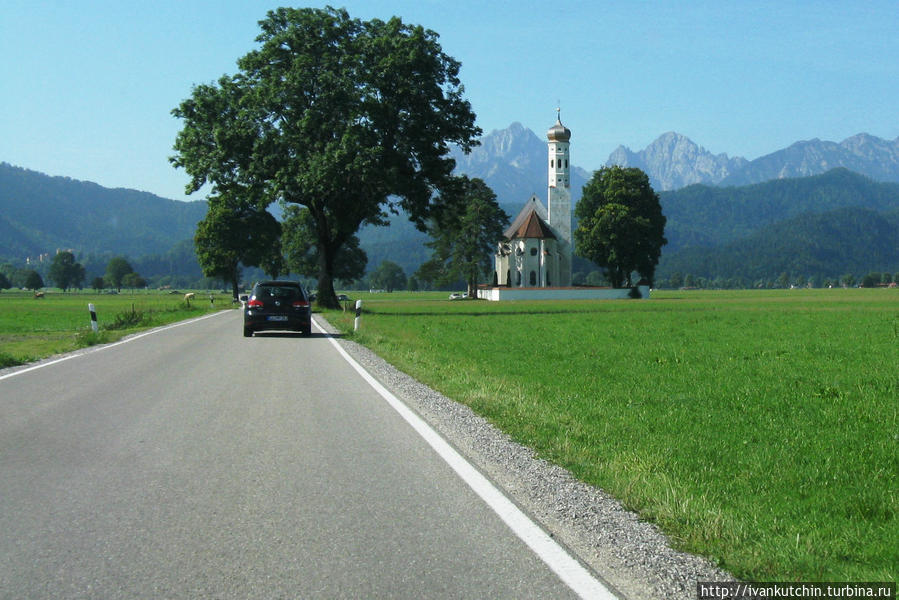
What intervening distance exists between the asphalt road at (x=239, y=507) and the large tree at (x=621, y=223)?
7223 cm

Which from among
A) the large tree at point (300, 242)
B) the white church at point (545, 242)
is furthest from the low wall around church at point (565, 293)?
the large tree at point (300, 242)

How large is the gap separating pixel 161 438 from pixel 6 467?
1591mm

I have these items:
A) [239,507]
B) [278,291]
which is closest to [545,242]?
[278,291]

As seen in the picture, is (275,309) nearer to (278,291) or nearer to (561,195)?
(278,291)

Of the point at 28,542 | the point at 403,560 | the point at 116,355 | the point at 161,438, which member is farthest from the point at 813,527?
the point at 116,355

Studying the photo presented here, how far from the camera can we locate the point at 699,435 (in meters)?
8.52

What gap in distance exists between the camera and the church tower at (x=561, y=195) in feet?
364

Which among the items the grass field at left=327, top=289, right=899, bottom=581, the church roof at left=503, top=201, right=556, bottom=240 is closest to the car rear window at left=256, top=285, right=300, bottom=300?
the grass field at left=327, top=289, right=899, bottom=581

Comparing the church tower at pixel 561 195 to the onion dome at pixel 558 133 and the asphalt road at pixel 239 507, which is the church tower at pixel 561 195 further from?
the asphalt road at pixel 239 507

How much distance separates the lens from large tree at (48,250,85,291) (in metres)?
185

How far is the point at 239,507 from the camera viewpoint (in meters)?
5.81

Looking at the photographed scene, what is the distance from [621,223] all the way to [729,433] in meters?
74.0

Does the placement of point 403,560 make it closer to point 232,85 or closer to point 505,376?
point 505,376

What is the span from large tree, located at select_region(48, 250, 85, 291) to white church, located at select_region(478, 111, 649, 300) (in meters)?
112
